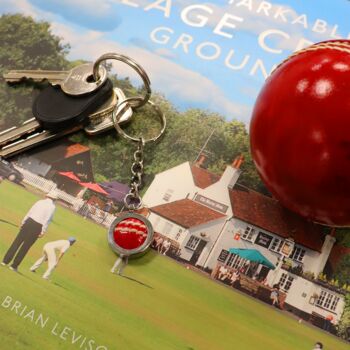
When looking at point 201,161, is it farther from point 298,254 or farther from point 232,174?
point 298,254

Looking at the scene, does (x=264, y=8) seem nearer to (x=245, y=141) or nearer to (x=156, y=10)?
(x=156, y=10)

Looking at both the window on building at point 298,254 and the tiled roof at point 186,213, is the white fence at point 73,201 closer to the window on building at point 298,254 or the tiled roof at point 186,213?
the tiled roof at point 186,213

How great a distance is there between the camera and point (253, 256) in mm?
791

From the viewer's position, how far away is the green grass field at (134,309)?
27.0 inches

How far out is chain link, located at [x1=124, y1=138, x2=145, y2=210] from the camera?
0.84 m

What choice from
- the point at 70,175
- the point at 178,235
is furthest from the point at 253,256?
the point at 70,175

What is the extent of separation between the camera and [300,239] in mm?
810

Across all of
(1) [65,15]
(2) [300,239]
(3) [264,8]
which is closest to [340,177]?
(2) [300,239]

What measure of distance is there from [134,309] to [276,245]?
10.7 inches

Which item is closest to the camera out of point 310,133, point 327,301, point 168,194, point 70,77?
point 310,133

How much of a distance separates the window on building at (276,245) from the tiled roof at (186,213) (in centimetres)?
10

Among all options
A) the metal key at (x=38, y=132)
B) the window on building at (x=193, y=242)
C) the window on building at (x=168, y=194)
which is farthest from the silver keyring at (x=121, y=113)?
the window on building at (x=193, y=242)

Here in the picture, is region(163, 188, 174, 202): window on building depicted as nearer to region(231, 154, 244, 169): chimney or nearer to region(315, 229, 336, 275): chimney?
region(231, 154, 244, 169): chimney

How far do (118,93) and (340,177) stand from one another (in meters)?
0.51
